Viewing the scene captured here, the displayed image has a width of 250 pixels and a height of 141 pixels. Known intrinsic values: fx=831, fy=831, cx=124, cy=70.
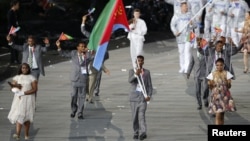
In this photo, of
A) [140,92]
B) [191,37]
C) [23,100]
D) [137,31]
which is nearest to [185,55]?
[137,31]

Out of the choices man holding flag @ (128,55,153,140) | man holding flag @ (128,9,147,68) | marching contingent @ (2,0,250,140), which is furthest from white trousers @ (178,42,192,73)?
man holding flag @ (128,55,153,140)

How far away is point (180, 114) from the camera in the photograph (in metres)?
18.7

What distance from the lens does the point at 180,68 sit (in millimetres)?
24422

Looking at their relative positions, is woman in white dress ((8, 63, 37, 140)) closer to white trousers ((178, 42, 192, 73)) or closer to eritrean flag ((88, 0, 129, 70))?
eritrean flag ((88, 0, 129, 70))

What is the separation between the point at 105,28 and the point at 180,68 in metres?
9.83

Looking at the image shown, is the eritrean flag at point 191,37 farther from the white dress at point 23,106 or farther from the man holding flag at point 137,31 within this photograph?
the white dress at point 23,106

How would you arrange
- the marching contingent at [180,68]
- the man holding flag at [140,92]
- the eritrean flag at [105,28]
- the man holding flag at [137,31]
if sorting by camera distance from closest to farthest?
the eritrean flag at [105,28]
the man holding flag at [140,92]
the marching contingent at [180,68]
the man holding flag at [137,31]

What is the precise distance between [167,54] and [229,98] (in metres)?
11.5

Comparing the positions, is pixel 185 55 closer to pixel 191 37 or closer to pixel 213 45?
pixel 191 37

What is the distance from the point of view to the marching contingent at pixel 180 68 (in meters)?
16.2

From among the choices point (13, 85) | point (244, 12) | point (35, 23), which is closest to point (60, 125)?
point (13, 85)

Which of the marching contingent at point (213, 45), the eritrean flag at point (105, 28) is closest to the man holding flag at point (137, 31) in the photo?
the marching contingent at point (213, 45)

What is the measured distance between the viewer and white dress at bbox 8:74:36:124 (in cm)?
1630

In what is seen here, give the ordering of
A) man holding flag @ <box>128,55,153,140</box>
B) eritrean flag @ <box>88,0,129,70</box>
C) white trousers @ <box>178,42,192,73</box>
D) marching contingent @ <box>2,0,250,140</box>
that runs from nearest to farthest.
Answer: eritrean flag @ <box>88,0,129,70</box> < man holding flag @ <box>128,55,153,140</box> < marching contingent @ <box>2,0,250,140</box> < white trousers @ <box>178,42,192,73</box>
